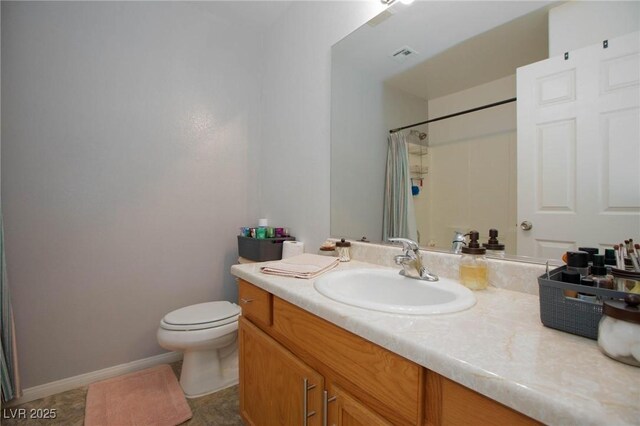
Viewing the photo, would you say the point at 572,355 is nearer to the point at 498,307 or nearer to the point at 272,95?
the point at 498,307

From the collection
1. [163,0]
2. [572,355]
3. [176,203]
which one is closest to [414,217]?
[572,355]

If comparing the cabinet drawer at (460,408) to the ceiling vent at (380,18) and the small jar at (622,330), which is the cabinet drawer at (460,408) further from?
the ceiling vent at (380,18)

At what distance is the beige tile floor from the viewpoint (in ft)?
4.43

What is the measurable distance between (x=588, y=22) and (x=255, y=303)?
1.37 m

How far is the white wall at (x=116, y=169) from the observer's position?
4.88 ft

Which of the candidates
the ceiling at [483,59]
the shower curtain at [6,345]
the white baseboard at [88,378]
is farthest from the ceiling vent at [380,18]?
the white baseboard at [88,378]

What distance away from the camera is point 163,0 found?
1.83m

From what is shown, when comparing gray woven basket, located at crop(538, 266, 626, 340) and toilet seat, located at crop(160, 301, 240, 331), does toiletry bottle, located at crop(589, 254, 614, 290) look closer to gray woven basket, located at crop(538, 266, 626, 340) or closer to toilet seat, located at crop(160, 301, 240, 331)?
gray woven basket, located at crop(538, 266, 626, 340)

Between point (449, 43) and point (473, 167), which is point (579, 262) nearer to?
point (473, 167)

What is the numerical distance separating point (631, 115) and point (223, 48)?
224cm

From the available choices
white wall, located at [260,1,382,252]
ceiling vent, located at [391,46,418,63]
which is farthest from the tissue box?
ceiling vent, located at [391,46,418,63]

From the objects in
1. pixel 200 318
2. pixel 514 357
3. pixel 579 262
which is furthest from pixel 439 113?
pixel 200 318

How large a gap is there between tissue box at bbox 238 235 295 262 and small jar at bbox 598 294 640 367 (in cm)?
149

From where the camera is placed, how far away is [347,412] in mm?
704
